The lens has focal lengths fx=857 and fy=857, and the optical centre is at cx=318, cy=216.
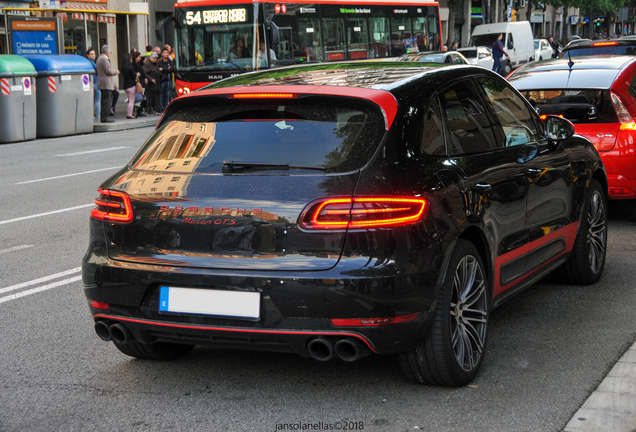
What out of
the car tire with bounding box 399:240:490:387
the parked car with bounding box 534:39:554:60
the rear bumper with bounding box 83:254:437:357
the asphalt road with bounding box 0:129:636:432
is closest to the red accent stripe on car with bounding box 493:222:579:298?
the car tire with bounding box 399:240:490:387

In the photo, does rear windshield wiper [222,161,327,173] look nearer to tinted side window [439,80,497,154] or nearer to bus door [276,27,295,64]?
tinted side window [439,80,497,154]

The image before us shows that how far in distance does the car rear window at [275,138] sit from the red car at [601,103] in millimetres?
4925

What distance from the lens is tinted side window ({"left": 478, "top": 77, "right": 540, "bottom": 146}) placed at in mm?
4949

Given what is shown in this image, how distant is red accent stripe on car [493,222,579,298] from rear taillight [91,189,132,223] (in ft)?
6.20

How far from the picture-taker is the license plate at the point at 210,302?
12.0 feet

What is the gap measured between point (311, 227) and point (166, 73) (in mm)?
22182

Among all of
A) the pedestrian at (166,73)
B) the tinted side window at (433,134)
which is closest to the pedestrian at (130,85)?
the pedestrian at (166,73)

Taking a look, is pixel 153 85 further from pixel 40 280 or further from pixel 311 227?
pixel 311 227

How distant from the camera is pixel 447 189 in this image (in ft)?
12.9

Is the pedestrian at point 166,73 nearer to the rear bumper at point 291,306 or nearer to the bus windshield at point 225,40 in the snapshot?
the bus windshield at point 225,40

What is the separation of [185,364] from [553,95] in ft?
17.6

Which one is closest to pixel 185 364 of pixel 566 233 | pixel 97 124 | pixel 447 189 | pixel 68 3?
pixel 447 189

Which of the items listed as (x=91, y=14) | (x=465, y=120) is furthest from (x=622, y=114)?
(x=91, y=14)

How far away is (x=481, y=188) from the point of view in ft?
14.0
